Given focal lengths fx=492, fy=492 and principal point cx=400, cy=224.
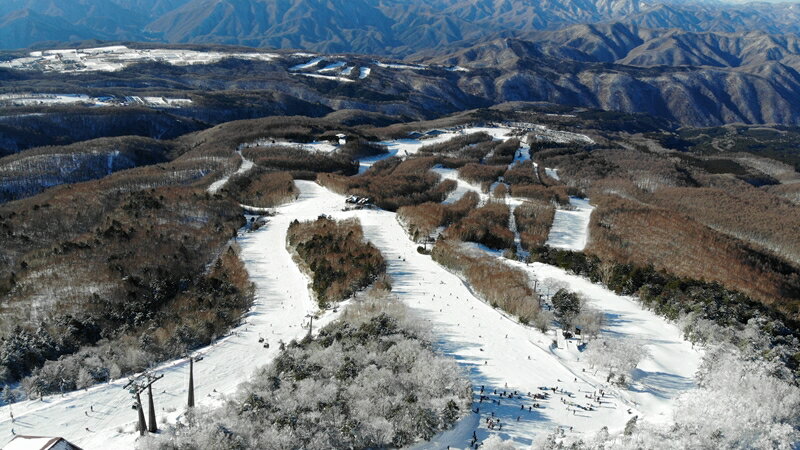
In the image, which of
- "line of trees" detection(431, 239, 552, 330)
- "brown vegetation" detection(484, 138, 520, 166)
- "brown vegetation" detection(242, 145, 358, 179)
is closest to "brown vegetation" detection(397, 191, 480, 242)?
"line of trees" detection(431, 239, 552, 330)

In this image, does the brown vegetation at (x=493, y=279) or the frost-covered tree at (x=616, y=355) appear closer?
the frost-covered tree at (x=616, y=355)

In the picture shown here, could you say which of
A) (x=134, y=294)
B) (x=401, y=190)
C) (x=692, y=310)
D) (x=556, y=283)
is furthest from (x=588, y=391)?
(x=401, y=190)

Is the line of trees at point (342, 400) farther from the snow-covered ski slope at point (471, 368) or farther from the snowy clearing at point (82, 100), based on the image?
the snowy clearing at point (82, 100)

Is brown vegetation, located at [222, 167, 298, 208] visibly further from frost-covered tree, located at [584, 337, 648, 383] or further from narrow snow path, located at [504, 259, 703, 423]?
frost-covered tree, located at [584, 337, 648, 383]

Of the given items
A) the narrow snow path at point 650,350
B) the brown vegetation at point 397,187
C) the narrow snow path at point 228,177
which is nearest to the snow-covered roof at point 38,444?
the narrow snow path at point 650,350

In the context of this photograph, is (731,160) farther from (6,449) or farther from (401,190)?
(6,449)

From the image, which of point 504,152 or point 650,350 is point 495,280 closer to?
point 650,350
